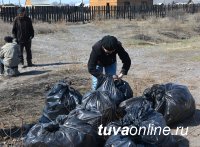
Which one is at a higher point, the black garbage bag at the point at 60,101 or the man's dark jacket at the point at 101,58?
the man's dark jacket at the point at 101,58

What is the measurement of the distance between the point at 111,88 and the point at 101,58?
467 mm

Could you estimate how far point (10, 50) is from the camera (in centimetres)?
934

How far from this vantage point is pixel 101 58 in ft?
18.2

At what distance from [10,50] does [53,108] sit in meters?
4.49

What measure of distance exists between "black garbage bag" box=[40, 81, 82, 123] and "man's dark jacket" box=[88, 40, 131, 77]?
0.42 meters

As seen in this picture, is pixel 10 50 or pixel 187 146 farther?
pixel 10 50

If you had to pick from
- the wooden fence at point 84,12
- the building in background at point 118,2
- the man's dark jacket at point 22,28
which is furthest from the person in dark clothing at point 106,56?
the building in background at point 118,2

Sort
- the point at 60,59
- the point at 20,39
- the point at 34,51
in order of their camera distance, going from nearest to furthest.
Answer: the point at 20,39 → the point at 60,59 → the point at 34,51

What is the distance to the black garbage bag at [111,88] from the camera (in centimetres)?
530

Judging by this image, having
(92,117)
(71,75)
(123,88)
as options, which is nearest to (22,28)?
(71,75)

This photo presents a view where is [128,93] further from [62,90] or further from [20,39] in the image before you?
[20,39]

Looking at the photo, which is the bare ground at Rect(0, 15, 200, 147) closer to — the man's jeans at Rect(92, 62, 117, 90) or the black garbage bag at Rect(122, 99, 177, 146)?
the black garbage bag at Rect(122, 99, 177, 146)

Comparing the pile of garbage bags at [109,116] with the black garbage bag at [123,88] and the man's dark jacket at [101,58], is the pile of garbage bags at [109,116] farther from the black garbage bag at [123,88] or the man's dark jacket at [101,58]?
the man's dark jacket at [101,58]

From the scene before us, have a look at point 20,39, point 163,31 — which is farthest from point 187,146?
point 163,31
